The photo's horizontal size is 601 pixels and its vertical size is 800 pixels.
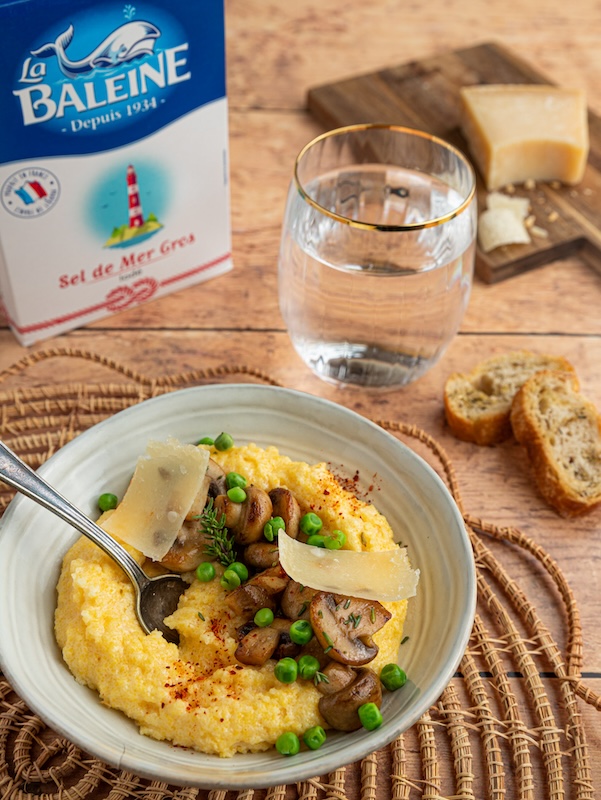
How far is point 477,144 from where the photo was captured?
146 inches

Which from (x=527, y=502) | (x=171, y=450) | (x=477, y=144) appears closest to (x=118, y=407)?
(x=171, y=450)

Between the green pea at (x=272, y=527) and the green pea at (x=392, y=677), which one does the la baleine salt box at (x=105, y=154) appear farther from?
the green pea at (x=392, y=677)

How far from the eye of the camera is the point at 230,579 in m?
2.11

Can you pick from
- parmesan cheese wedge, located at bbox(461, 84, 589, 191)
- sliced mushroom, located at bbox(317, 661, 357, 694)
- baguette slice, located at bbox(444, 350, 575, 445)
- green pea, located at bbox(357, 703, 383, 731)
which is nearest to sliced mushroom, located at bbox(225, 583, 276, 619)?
sliced mushroom, located at bbox(317, 661, 357, 694)

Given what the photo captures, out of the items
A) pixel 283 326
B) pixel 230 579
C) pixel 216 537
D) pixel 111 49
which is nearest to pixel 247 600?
pixel 230 579

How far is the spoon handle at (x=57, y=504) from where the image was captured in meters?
2.10

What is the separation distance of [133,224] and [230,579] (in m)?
1.33

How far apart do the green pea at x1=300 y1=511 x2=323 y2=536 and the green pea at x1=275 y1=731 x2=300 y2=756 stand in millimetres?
500

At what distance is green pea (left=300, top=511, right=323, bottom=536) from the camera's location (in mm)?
2203

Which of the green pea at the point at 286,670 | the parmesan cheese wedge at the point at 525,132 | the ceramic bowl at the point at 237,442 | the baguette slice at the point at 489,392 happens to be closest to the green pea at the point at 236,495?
the ceramic bowl at the point at 237,442

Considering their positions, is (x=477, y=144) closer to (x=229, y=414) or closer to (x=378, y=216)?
(x=378, y=216)

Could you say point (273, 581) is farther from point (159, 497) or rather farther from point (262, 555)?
point (159, 497)

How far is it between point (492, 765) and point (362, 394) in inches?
49.9

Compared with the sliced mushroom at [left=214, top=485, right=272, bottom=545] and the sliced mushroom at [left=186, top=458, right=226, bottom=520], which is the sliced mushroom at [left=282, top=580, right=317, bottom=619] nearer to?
the sliced mushroom at [left=214, top=485, right=272, bottom=545]
